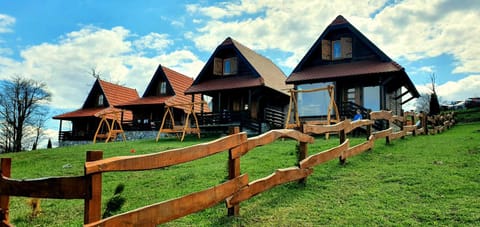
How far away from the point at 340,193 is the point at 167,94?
24.0 metres

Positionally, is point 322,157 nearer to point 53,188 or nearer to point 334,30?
point 53,188

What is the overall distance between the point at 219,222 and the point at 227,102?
20.6 metres

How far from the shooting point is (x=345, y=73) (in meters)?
17.9

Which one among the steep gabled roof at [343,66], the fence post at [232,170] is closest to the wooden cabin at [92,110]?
the steep gabled roof at [343,66]

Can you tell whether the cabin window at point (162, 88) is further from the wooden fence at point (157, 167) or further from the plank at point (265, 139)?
the wooden fence at point (157, 167)

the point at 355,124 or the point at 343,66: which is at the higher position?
the point at 343,66

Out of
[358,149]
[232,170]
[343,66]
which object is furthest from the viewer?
[343,66]

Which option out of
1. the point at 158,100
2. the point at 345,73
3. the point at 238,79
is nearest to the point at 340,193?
the point at 345,73

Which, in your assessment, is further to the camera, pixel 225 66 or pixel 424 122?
pixel 225 66

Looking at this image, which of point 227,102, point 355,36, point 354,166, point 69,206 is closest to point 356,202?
point 354,166

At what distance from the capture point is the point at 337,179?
19.8 ft

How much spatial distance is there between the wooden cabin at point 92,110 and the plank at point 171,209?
28.4 meters

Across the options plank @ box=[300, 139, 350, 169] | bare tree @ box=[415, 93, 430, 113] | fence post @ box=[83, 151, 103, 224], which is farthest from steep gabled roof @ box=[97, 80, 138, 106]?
bare tree @ box=[415, 93, 430, 113]

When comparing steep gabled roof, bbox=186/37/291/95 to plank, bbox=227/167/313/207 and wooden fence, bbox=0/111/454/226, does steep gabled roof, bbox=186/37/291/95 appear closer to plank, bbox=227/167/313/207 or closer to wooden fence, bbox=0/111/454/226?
plank, bbox=227/167/313/207
